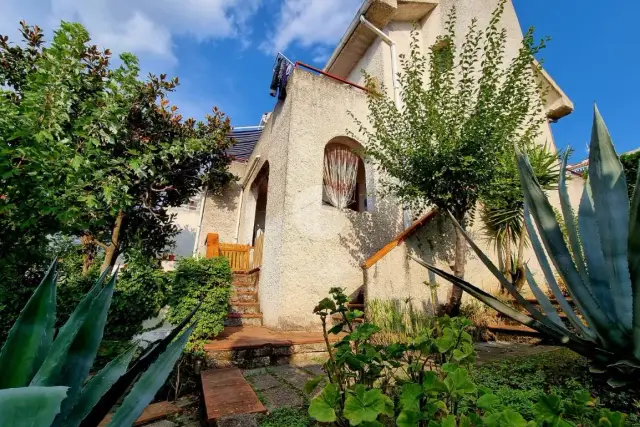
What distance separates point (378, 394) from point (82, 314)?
98cm

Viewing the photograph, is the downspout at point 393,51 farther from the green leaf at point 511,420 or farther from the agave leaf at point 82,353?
the agave leaf at point 82,353

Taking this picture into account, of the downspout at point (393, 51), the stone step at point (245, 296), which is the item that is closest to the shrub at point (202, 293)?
the stone step at point (245, 296)

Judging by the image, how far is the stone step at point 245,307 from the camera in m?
5.04

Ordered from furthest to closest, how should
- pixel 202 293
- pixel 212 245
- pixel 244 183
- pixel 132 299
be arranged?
1. pixel 244 183
2. pixel 212 245
3. pixel 132 299
4. pixel 202 293

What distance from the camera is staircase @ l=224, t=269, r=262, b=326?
4805mm

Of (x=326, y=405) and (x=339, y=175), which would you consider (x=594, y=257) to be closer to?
(x=326, y=405)

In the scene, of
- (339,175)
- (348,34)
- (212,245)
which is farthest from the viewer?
(348,34)

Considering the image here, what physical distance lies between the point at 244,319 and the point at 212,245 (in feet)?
8.51

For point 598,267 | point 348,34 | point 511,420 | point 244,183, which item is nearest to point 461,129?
point 598,267

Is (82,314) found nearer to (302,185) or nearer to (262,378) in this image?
(262,378)

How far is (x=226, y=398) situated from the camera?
207 cm

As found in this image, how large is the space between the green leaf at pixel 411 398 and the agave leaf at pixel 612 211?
1012 millimetres

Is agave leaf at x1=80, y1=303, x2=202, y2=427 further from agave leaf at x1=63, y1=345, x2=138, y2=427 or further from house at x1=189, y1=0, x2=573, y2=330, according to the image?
house at x1=189, y1=0, x2=573, y2=330

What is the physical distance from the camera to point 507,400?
1.78 metres
